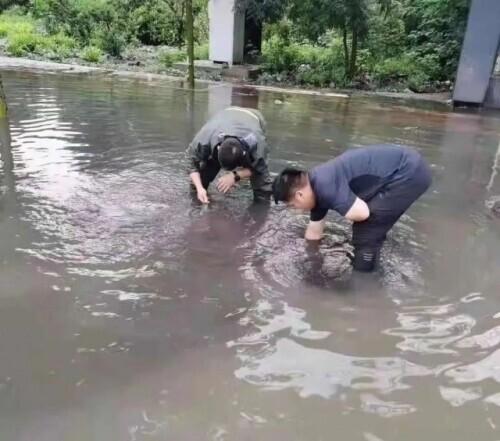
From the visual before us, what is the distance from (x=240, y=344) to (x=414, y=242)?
2219 mm

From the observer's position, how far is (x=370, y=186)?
12.6ft

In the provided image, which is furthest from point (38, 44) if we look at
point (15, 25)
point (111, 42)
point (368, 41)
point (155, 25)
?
point (368, 41)

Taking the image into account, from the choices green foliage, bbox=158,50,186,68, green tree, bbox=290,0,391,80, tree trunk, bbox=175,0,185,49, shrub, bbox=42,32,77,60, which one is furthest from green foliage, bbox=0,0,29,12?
green tree, bbox=290,0,391,80

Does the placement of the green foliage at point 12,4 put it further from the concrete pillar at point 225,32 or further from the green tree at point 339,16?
the green tree at point 339,16

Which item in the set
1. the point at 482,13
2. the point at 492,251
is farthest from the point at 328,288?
the point at 482,13

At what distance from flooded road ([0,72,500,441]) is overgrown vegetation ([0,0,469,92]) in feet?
27.8

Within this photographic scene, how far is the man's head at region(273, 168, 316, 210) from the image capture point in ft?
11.4

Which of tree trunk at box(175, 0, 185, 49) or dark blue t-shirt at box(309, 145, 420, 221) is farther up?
tree trunk at box(175, 0, 185, 49)

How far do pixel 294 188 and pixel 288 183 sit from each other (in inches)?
2.0

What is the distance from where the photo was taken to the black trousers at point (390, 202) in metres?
3.83

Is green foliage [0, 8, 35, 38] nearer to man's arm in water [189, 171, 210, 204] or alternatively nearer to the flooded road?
the flooded road

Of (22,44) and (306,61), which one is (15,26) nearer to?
(22,44)

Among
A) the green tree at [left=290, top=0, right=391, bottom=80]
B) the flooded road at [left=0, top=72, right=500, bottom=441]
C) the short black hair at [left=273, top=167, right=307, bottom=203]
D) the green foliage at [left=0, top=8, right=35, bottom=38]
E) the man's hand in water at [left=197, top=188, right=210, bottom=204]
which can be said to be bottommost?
the flooded road at [left=0, top=72, right=500, bottom=441]

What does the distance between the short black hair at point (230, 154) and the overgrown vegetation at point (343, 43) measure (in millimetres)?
10232
